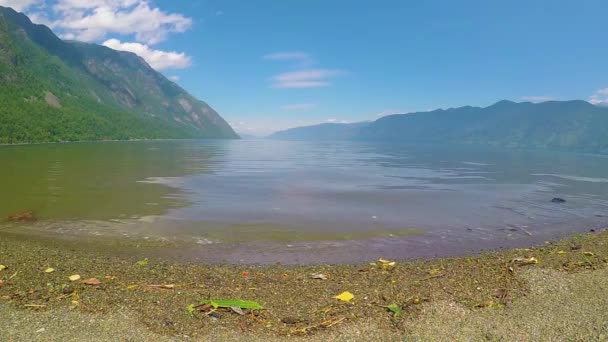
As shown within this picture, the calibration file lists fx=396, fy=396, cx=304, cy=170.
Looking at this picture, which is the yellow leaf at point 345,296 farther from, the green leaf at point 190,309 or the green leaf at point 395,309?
the green leaf at point 190,309

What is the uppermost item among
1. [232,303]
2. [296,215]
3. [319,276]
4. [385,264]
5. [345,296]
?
[232,303]

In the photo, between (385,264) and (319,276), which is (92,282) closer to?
(319,276)

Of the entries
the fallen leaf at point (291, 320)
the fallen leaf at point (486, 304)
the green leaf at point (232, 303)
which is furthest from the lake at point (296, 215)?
the fallen leaf at point (486, 304)

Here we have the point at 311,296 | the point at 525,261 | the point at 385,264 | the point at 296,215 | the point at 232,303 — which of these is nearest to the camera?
the point at 232,303

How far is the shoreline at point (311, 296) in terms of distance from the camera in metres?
9.65

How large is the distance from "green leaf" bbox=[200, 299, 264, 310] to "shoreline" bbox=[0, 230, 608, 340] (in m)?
0.26

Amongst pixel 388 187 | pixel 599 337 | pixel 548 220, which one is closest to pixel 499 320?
pixel 599 337

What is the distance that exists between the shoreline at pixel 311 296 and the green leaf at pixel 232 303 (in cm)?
26

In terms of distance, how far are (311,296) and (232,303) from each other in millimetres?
2529

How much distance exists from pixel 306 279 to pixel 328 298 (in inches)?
94.6

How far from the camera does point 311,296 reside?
1224cm

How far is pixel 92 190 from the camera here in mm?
37156

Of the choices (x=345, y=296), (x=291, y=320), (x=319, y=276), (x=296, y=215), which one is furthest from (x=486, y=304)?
(x=296, y=215)

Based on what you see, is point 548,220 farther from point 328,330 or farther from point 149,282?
point 149,282
